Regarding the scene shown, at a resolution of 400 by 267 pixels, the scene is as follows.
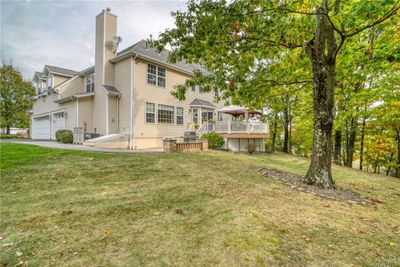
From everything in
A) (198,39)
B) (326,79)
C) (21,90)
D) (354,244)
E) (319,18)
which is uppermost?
(21,90)

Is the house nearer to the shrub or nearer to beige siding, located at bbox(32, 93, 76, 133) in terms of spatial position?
beige siding, located at bbox(32, 93, 76, 133)

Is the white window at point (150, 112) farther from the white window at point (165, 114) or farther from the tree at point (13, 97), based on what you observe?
the tree at point (13, 97)

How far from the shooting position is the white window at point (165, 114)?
1720 cm

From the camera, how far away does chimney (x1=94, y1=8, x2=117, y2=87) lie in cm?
1617

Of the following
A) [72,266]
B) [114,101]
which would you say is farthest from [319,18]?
[114,101]

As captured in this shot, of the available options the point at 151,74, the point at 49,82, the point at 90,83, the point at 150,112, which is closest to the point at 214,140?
the point at 150,112

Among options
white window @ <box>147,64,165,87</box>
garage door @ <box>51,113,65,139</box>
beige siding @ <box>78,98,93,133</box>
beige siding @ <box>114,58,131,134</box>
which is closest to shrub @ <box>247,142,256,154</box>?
white window @ <box>147,64,165,87</box>

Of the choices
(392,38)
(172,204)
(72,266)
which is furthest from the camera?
(392,38)

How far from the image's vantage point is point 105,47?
16125mm

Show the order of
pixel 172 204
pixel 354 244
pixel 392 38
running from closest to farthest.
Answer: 1. pixel 354 244
2. pixel 172 204
3. pixel 392 38

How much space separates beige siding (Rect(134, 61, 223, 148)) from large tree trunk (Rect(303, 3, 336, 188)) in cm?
1212

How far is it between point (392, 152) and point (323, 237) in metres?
18.7

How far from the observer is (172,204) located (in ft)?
15.1

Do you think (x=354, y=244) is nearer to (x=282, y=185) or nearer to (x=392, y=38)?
(x=282, y=185)
